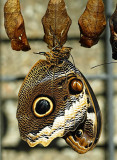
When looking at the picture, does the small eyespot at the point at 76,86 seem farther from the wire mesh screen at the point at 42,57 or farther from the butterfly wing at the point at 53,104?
the wire mesh screen at the point at 42,57

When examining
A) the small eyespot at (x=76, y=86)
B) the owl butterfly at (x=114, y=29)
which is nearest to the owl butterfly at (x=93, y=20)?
the owl butterfly at (x=114, y=29)

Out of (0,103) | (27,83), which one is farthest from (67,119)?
(0,103)

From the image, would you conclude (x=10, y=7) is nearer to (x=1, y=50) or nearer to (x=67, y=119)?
(x=67, y=119)

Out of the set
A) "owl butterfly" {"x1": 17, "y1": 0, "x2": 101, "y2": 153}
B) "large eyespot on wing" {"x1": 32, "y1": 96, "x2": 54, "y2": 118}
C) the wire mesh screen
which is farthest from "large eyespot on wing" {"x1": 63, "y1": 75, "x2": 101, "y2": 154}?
the wire mesh screen

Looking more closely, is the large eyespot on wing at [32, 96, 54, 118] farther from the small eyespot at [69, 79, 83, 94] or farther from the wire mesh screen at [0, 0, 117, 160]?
Result: the wire mesh screen at [0, 0, 117, 160]

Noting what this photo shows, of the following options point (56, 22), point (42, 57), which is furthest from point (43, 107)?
point (42, 57)

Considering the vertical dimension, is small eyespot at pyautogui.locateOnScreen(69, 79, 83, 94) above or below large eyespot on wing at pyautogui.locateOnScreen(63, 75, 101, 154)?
above
